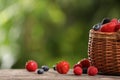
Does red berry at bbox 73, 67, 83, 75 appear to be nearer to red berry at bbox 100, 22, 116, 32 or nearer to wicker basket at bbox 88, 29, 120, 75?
wicker basket at bbox 88, 29, 120, 75

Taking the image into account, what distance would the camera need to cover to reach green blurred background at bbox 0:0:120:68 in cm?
439

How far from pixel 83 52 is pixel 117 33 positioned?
7.71ft

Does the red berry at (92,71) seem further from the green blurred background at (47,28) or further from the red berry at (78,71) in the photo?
the green blurred background at (47,28)

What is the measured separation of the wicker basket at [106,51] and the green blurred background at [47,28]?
208 centimetres

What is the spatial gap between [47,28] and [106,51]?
2361 millimetres

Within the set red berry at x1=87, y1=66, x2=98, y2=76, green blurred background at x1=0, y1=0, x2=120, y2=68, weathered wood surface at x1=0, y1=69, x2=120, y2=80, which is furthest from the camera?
green blurred background at x1=0, y1=0, x2=120, y2=68

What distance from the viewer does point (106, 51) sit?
2.21 meters

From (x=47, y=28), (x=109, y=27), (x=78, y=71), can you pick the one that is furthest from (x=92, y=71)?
(x=47, y=28)

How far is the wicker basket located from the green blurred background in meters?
2.08

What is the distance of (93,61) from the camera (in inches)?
91.0

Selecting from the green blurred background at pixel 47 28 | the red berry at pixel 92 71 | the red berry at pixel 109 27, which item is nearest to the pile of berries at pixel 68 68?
the red berry at pixel 92 71

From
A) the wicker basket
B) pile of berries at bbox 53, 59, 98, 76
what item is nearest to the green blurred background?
pile of berries at bbox 53, 59, 98, 76

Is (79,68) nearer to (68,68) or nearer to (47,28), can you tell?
(68,68)

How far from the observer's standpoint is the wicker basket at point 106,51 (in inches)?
86.2
